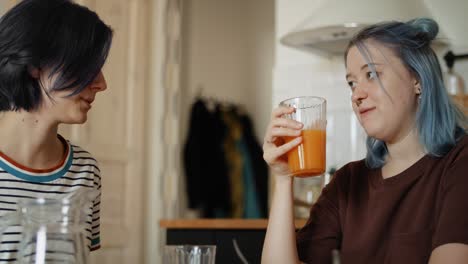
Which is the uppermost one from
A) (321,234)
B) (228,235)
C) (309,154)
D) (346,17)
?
(346,17)

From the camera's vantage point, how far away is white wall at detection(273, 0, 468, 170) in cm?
291

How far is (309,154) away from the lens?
1.33m

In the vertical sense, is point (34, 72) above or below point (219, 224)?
above

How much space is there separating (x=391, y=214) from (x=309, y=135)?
1.06 feet

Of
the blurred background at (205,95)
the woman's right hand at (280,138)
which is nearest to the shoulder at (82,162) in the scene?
the woman's right hand at (280,138)

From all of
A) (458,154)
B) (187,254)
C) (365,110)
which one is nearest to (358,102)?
A: (365,110)

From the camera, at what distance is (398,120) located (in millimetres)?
1487

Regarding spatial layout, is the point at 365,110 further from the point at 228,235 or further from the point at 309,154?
the point at 228,235

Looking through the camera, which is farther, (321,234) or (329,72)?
(329,72)

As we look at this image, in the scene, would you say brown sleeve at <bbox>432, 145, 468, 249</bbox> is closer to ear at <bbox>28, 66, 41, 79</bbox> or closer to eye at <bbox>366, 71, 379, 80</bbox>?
eye at <bbox>366, 71, 379, 80</bbox>

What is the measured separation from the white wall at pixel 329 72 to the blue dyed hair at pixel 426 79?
143 cm

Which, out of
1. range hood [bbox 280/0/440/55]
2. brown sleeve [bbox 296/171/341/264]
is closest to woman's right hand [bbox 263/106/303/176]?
brown sleeve [bbox 296/171/341/264]

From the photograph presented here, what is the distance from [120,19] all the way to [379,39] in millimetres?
3078

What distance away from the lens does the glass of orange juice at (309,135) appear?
4.20 feet
